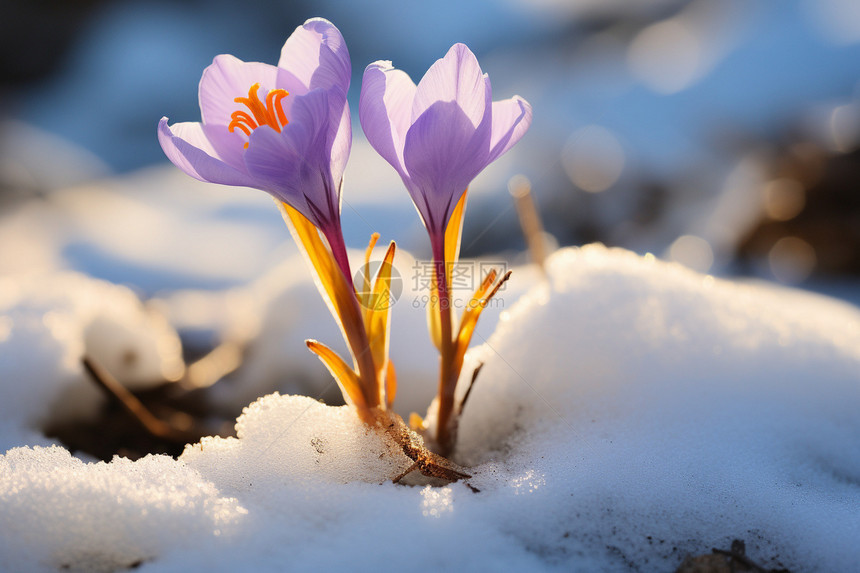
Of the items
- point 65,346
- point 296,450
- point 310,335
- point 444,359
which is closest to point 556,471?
point 444,359

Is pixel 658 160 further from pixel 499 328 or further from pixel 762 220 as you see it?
pixel 499 328

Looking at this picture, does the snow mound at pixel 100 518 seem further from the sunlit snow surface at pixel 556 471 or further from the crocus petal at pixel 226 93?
the crocus petal at pixel 226 93

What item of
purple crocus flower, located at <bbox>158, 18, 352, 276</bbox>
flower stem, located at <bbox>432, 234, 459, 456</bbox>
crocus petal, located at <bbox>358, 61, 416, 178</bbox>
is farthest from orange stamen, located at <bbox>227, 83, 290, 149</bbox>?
flower stem, located at <bbox>432, 234, 459, 456</bbox>

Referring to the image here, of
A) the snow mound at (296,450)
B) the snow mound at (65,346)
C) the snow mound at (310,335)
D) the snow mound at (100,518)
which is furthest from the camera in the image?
the snow mound at (310,335)

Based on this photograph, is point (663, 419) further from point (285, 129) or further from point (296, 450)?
point (285, 129)

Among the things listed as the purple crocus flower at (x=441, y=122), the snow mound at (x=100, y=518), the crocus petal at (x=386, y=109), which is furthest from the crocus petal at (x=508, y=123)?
the snow mound at (x=100, y=518)

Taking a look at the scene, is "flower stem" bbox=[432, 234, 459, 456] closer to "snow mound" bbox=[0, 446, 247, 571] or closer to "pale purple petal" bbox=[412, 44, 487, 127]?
"pale purple petal" bbox=[412, 44, 487, 127]

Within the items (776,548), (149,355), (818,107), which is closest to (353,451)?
(776,548)
